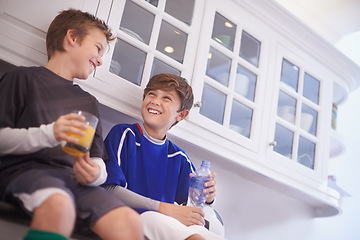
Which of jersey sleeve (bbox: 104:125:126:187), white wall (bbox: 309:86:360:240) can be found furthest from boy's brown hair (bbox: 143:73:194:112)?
white wall (bbox: 309:86:360:240)

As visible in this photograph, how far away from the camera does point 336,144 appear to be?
2449 millimetres

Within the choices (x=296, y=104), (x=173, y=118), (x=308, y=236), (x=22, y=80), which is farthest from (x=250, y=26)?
(x=308, y=236)

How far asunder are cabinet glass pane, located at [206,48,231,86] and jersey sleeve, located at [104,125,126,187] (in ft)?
1.93

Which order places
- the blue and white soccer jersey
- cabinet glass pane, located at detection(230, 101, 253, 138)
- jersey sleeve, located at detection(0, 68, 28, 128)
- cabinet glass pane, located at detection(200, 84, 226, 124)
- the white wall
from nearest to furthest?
jersey sleeve, located at detection(0, 68, 28, 128) → the blue and white soccer jersey → cabinet glass pane, located at detection(200, 84, 226, 124) → cabinet glass pane, located at detection(230, 101, 253, 138) → the white wall

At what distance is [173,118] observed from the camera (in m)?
1.46

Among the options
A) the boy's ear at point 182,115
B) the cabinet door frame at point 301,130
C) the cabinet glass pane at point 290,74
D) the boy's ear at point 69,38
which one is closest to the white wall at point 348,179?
the cabinet door frame at point 301,130

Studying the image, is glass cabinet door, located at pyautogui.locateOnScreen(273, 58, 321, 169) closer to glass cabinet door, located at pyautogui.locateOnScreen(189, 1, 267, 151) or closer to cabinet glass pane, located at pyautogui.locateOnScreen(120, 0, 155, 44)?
glass cabinet door, located at pyautogui.locateOnScreen(189, 1, 267, 151)

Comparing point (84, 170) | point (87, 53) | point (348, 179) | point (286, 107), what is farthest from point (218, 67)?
point (348, 179)

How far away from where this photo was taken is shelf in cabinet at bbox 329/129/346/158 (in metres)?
2.35

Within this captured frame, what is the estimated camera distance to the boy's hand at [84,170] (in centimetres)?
95

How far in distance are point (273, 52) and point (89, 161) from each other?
140 cm

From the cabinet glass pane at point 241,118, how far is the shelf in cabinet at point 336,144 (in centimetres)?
79

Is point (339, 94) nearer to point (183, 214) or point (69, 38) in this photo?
point (183, 214)

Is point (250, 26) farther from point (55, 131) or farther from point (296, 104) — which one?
point (55, 131)
